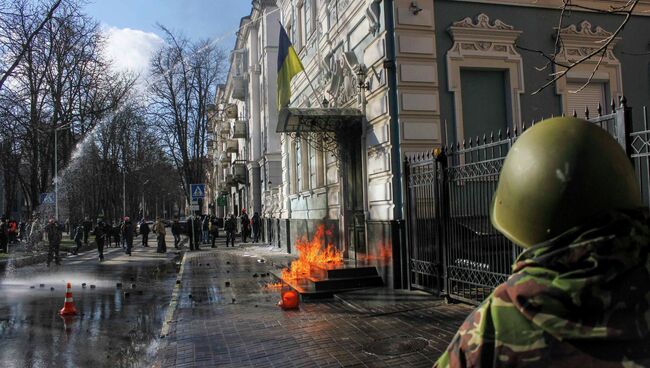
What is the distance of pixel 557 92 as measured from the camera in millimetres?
11273

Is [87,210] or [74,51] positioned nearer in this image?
[74,51]

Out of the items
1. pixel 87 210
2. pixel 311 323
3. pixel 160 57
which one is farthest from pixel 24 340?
pixel 87 210

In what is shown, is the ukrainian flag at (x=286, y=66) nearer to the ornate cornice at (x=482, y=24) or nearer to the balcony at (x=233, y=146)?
the ornate cornice at (x=482, y=24)

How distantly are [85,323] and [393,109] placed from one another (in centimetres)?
682

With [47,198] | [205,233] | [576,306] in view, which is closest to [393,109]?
[576,306]

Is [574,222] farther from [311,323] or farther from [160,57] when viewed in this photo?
[160,57]

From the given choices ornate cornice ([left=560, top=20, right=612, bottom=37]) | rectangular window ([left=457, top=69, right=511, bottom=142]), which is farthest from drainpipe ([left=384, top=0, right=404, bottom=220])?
ornate cornice ([left=560, top=20, right=612, bottom=37])

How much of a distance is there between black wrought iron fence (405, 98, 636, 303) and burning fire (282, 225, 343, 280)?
305cm

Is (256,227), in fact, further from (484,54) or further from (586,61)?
(586,61)

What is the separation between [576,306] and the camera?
121cm

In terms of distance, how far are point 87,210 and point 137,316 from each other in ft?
139

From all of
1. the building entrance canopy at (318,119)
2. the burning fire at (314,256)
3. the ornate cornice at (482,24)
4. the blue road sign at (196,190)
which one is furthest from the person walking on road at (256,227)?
the ornate cornice at (482,24)

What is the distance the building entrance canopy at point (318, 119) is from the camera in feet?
38.3

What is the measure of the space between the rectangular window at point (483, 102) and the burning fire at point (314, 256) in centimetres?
426
